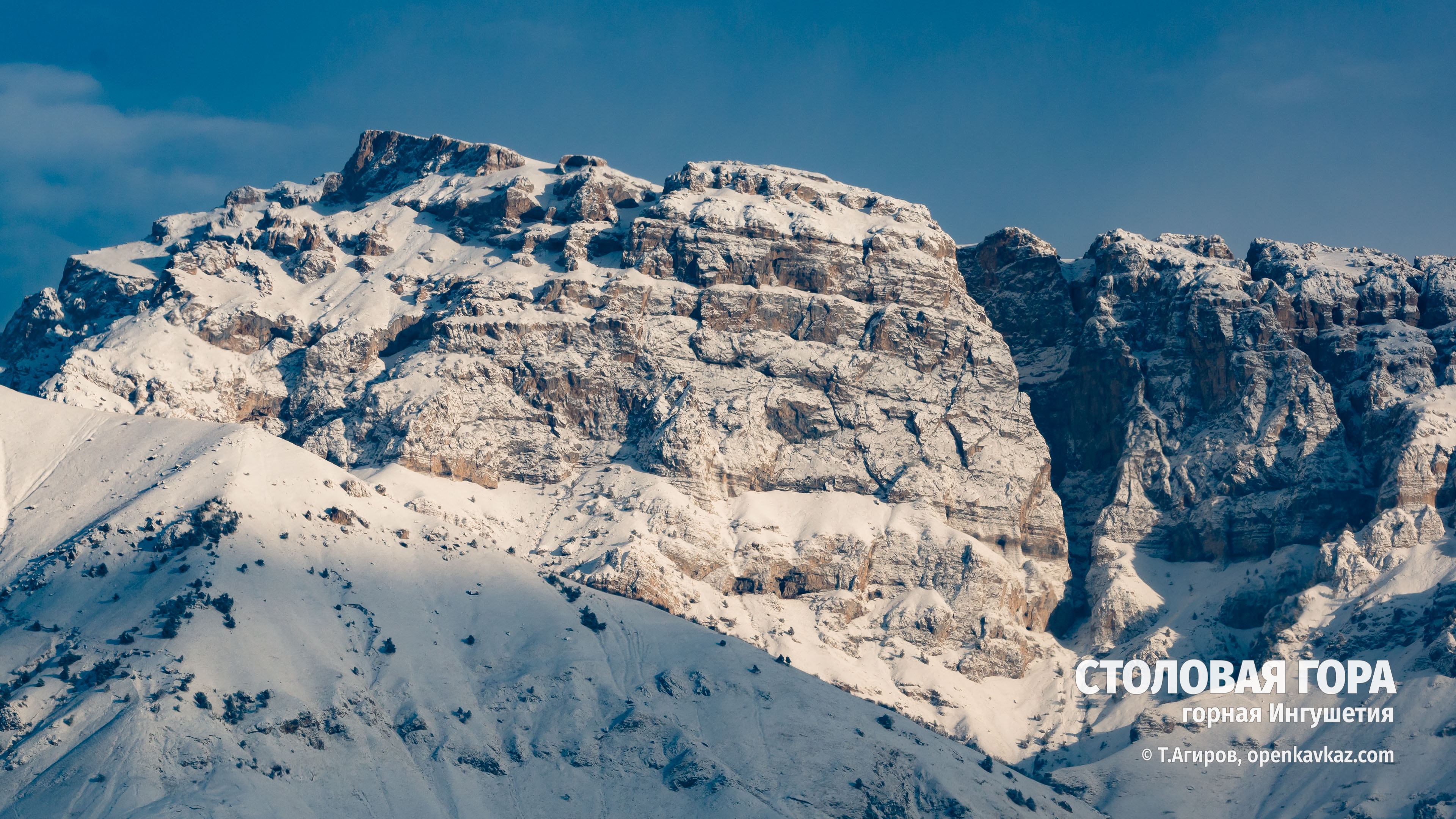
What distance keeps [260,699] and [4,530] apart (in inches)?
2312

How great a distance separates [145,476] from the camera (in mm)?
197000

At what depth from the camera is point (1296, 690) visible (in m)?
193

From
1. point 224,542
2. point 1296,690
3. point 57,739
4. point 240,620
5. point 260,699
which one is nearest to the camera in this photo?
point 57,739

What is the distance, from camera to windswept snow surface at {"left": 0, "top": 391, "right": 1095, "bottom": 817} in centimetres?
14375

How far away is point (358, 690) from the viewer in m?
164

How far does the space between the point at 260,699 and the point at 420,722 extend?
1821cm

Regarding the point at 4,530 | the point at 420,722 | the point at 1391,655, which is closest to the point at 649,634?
the point at 420,722

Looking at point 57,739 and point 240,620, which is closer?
point 57,739

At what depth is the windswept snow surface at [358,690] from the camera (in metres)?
144

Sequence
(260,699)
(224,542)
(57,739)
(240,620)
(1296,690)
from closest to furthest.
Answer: (57,739)
(260,699)
(240,620)
(224,542)
(1296,690)

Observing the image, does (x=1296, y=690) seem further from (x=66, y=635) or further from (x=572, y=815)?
(x=66, y=635)

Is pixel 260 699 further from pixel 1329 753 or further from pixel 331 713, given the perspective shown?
pixel 1329 753

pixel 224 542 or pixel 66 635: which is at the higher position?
pixel 224 542

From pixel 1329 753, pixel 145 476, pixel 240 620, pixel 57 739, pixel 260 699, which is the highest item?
pixel 145 476
